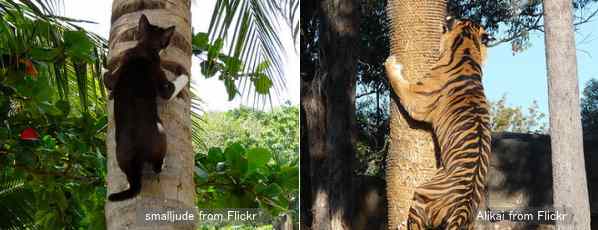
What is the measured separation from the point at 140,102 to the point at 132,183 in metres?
0.17

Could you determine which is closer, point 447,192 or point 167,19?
point 167,19

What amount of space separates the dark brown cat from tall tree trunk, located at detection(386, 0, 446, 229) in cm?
84

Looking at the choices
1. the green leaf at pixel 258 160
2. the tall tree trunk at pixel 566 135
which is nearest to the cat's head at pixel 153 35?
the green leaf at pixel 258 160

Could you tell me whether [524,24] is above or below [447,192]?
above

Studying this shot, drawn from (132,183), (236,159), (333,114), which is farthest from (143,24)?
(333,114)

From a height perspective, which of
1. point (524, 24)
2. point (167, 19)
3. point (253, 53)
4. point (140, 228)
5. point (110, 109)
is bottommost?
point (140, 228)

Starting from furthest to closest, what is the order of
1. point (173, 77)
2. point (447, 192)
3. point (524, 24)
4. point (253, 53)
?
point (524, 24)
point (253, 53)
point (447, 192)
point (173, 77)

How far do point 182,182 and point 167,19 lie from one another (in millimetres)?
325

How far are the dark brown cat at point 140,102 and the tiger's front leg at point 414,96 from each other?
0.82 m

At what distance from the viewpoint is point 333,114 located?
3746 millimetres

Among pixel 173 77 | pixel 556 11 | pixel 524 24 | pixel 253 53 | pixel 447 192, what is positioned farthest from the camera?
pixel 524 24

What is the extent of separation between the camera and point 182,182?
121cm

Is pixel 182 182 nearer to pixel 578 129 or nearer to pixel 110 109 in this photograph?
pixel 110 109

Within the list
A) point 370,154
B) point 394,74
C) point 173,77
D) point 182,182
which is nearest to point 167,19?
point 173,77
